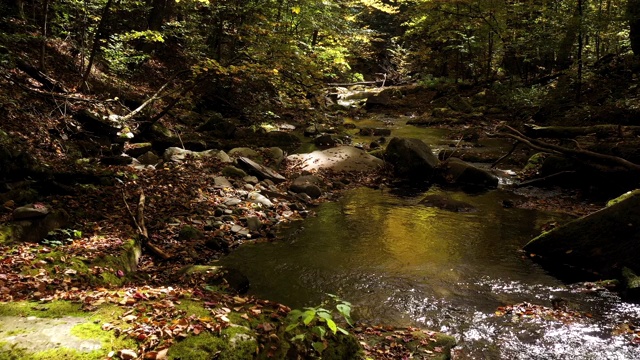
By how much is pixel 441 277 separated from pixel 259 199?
4.81m

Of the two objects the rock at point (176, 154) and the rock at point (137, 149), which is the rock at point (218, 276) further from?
the rock at point (137, 149)

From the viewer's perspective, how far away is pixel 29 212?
5.74m

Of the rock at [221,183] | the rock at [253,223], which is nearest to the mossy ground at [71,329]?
the rock at [253,223]

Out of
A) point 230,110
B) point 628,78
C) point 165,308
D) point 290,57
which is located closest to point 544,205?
point 290,57

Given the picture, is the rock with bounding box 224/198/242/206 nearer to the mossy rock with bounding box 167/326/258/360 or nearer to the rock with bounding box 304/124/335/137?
the mossy rock with bounding box 167/326/258/360

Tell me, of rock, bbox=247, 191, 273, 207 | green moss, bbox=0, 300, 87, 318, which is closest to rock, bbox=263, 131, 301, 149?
rock, bbox=247, 191, 273, 207

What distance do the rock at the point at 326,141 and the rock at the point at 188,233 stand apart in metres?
9.80

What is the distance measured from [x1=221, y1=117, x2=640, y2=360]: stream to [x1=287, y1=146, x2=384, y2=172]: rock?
3560 millimetres

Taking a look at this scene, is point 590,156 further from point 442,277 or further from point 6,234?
point 6,234

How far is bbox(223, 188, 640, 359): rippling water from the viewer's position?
509 centimetres

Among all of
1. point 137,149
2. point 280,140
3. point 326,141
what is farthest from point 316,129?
point 137,149

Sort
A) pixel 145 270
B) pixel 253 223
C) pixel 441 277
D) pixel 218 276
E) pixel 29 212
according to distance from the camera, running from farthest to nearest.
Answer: pixel 253 223, pixel 441 277, pixel 145 270, pixel 218 276, pixel 29 212

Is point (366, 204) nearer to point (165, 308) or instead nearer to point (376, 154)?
point (376, 154)

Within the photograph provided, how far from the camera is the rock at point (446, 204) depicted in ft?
33.5
